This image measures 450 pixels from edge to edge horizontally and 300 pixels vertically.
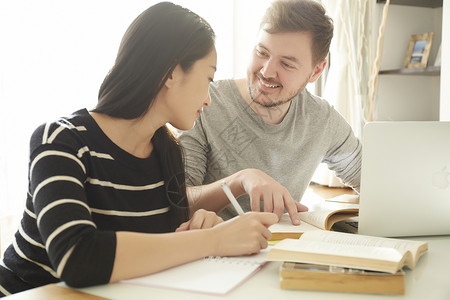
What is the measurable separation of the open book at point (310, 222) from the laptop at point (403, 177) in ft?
0.28

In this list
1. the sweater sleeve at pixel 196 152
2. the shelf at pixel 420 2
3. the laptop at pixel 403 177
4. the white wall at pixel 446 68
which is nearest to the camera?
the laptop at pixel 403 177

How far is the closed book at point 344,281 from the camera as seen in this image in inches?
27.3

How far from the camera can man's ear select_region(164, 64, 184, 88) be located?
3.54 feet

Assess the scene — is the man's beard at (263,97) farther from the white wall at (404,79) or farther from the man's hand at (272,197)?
the white wall at (404,79)

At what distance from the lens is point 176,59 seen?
41.2 inches

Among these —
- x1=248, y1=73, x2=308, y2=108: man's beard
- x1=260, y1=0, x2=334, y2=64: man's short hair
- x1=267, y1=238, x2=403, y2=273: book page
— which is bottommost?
x1=267, y1=238, x2=403, y2=273: book page

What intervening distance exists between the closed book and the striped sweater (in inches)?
10.9

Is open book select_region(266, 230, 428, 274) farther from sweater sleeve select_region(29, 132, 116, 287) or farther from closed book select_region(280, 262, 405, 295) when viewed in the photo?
sweater sleeve select_region(29, 132, 116, 287)

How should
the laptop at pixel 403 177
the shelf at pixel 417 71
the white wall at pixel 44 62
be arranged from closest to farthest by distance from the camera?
the laptop at pixel 403 177
the white wall at pixel 44 62
the shelf at pixel 417 71

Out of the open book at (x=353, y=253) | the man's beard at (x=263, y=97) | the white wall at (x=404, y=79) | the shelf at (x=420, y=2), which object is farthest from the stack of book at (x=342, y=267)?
the shelf at (x=420, y=2)

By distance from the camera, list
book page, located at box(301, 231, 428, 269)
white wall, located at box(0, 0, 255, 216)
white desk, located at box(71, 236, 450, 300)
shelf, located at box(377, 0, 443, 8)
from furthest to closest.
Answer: shelf, located at box(377, 0, 443, 8) → white wall, located at box(0, 0, 255, 216) → book page, located at box(301, 231, 428, 269) → white desk, located at box(71, 236, 450, 300)

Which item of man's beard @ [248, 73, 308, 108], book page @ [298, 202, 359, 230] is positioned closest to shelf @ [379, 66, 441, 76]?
man's beard @ [248, 73, 308, 108]

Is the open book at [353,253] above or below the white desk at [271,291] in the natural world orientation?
above

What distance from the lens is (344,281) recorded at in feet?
2.29
